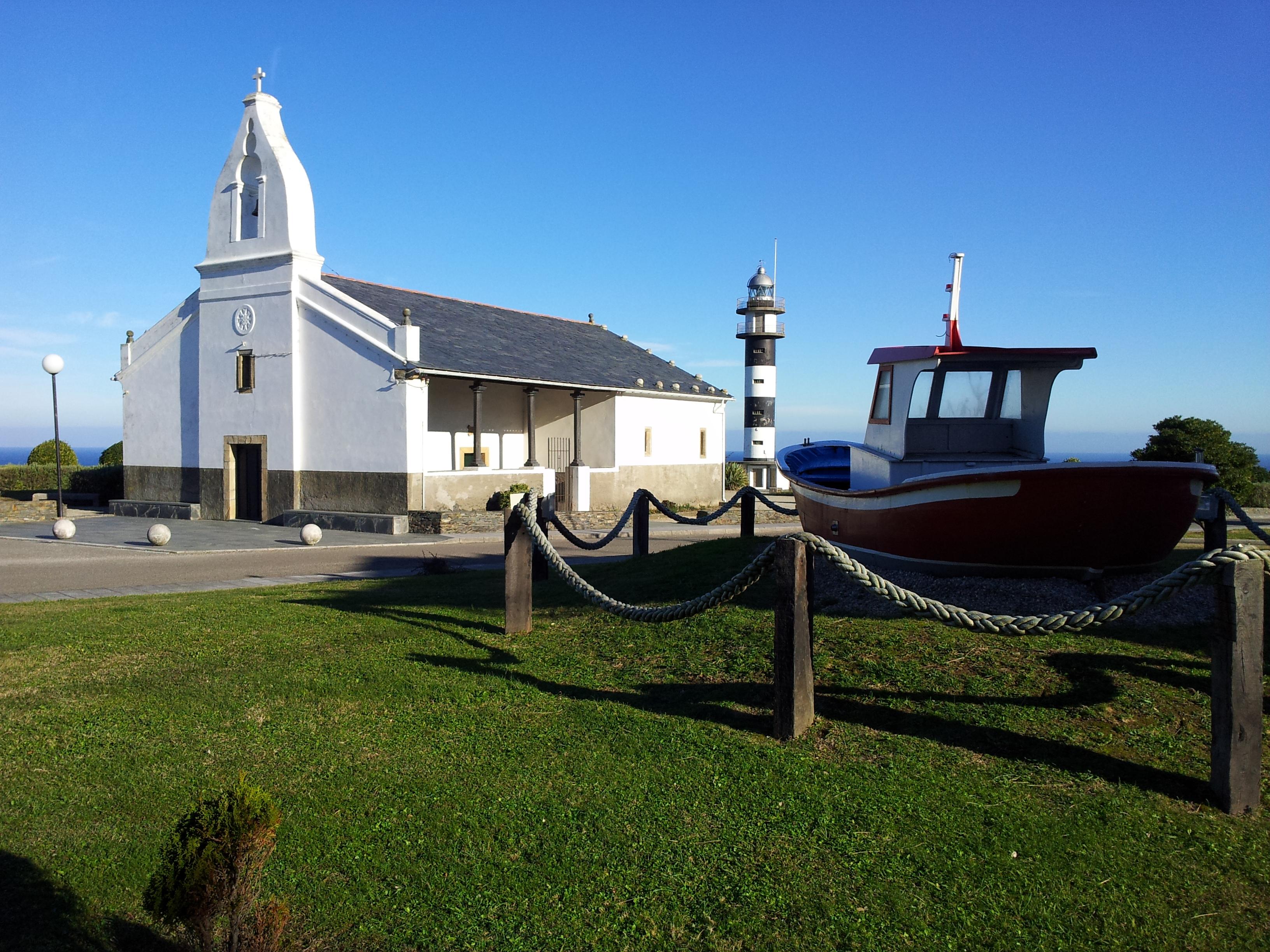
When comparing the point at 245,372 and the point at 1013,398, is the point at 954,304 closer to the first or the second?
the point at 1013,398

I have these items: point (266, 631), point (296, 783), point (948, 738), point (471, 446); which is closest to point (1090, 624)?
point (948, 738)

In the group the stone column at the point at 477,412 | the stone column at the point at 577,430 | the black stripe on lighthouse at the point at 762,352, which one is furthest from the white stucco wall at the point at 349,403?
the black stripe on lighthouse at the point at 762,352

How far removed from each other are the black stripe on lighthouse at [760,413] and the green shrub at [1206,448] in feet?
57.1

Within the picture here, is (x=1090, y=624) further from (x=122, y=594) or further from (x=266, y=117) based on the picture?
(x=266, y=117)

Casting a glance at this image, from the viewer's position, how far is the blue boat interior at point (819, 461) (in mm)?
12617

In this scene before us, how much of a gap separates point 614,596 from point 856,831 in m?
5.41

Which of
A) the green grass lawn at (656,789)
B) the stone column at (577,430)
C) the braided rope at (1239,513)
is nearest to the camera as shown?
the green grass lawn at (656,789)

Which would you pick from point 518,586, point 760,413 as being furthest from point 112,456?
point 518,586

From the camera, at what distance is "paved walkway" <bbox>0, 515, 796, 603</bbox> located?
42.0 ft

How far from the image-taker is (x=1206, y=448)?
2741 centimetres

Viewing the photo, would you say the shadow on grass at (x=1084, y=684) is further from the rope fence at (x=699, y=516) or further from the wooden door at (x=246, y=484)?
the wooden door at (x=246, y=484)

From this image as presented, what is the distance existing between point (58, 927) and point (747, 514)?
34.4 feet

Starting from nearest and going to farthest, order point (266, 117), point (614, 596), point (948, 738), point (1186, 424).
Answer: point (948, 738) → point (614, 596) → point (266, 117) → point (1186, 424)

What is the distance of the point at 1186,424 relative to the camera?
27.4 metres
